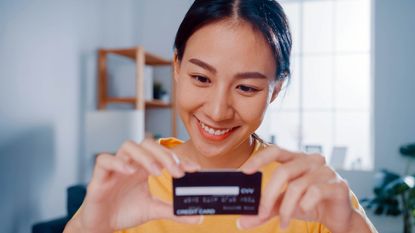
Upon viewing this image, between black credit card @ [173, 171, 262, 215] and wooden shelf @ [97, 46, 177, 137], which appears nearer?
black credit card @ [173, 171, 262, 215]

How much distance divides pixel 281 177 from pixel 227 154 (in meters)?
0.54

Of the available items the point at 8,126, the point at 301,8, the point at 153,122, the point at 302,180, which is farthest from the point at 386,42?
the point at 302,180

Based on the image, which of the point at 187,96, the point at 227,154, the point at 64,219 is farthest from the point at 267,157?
the point at 64,219

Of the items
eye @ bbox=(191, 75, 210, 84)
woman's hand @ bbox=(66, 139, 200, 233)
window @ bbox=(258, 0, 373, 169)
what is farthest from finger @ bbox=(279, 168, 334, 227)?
window @ bbox=(258, 0, 373, 169)

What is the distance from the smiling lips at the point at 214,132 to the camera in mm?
1071

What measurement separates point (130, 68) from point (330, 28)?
2.33 metres

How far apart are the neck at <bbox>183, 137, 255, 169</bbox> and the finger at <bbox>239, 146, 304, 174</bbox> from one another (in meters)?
0.50

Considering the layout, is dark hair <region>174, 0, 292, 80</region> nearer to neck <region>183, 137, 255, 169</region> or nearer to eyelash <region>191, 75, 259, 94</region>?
eyelash <region>191, 75, 259, 94</region>

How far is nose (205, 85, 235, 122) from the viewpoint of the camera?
3.26 ft

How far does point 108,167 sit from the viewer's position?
2.53ft

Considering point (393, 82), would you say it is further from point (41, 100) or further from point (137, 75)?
point (41, 100)

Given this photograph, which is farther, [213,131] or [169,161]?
[213,131]

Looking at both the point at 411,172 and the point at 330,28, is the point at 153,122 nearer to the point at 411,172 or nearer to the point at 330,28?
the point at 330,28

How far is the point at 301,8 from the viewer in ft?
14.8
